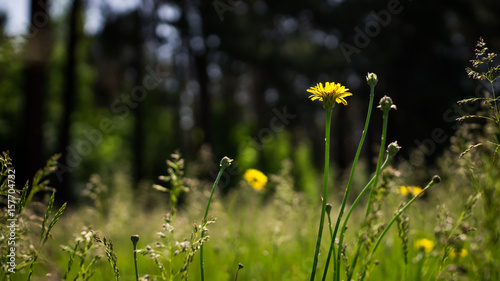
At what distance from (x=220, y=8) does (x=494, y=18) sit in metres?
6.73

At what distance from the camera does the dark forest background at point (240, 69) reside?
799 centimetres

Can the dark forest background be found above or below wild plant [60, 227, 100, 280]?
above

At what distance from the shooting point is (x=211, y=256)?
280cm

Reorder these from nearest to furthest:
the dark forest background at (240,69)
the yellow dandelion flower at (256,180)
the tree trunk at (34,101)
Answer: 1. the yellow dandelion flower at (256,180)
2. the tree trunk at (34,101)
3. the dark forest background at (240,69)

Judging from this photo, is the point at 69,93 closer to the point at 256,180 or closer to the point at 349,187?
the point at 256,180

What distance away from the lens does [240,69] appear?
1422 centimetres

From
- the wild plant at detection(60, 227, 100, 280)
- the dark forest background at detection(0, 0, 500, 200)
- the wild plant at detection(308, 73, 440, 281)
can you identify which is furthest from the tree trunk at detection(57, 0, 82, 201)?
the wild plant at detection(308, 73, 440, 281)

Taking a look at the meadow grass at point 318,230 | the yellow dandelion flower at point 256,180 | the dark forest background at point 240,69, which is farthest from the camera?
the dark forest background at point 240,69

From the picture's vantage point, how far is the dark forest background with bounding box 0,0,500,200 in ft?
26.2

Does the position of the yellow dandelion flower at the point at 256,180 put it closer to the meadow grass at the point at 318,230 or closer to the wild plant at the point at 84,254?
the meadow grass at the point at 318,230

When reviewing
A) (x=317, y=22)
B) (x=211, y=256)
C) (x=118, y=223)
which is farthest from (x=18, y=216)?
(x=317, y=22)

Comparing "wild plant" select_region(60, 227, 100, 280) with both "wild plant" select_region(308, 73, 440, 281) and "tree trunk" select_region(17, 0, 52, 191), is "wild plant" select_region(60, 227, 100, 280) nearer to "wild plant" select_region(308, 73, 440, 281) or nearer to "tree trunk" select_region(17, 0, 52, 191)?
"wild plant" select_region(308, 73, 440, 281)

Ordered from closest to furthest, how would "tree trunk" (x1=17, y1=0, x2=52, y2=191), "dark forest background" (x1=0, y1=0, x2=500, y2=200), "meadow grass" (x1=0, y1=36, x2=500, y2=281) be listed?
"meadow grass" (x1=0, y1=36, x2=500, y2=281), "tree trunk" (x1=17, y1=0, x2=52, y2=191), "dark forest background" (x1=0, y1=0, x2=500, y2=200)

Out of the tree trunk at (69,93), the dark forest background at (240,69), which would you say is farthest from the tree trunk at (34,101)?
the tree trunk at (69,93)
